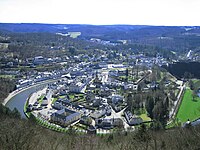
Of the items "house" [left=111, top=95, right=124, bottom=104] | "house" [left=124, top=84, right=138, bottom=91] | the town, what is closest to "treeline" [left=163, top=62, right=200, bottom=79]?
the town

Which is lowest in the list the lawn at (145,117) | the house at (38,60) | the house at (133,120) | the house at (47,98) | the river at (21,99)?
the river at (21,99)

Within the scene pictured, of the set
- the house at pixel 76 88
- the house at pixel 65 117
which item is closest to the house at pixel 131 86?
the house at pixel 76 88

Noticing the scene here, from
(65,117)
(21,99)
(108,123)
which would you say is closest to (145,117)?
(108,123)

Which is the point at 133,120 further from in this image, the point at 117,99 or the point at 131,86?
the point at 131,86

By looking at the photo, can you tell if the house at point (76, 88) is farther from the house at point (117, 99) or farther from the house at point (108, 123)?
the house at point (108, 123)

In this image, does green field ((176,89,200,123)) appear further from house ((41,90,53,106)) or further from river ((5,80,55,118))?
river ((5,80,55,118))
